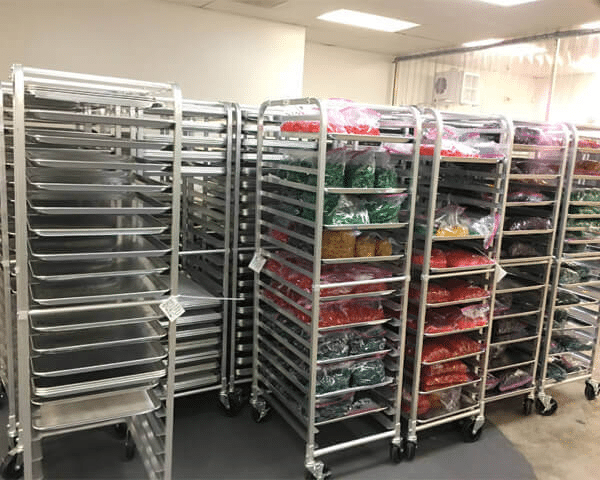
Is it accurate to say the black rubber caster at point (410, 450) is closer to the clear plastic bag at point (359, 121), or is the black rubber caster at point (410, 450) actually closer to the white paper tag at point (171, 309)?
the white paper tag at point (171, 309)

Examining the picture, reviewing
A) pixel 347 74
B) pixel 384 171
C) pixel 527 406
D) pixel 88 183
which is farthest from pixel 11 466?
pixel 347 74

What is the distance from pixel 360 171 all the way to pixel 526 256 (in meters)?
1.28

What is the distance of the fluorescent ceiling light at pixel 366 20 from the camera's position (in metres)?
4.43

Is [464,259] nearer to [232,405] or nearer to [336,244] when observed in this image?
[336,244]

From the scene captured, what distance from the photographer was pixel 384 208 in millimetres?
2500

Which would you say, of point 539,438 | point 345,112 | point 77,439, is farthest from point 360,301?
point 77,439

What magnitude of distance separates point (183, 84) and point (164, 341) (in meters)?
2.83

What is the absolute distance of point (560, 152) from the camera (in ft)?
9.66

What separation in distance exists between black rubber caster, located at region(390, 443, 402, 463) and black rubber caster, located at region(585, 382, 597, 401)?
1.63 m

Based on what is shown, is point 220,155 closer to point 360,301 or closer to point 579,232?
point 360,301

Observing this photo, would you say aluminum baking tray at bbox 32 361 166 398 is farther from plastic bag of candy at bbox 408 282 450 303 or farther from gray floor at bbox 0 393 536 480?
plastic bag of candy at bbox 408 282 450 303

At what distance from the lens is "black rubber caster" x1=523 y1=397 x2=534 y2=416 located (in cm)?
324

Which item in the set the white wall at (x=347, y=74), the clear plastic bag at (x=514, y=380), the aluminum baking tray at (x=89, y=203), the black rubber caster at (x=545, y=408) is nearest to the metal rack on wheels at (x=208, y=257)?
the aluminum baking tray at (x=89, y=203)

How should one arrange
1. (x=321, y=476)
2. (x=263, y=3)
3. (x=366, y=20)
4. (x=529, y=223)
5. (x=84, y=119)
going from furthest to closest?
(x=366, y=20), (x=263, y=3), (x=529, y=223), (x=321, y=476), (x=84, y=119)
